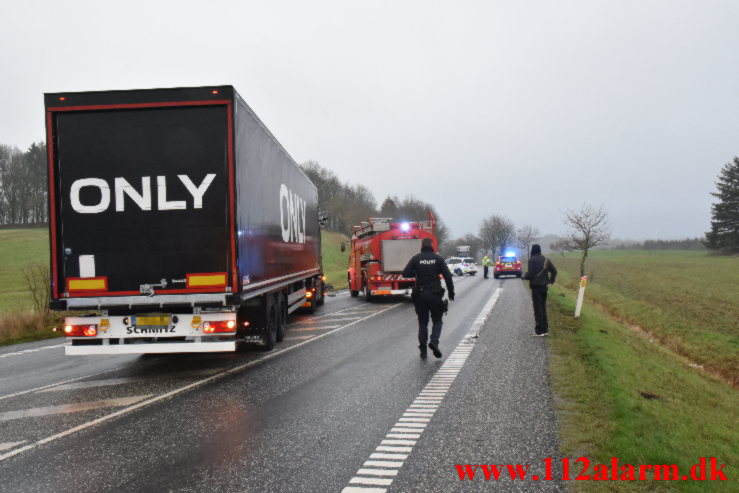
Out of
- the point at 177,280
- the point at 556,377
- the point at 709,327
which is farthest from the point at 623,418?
the point at 709,327

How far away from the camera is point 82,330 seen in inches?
320

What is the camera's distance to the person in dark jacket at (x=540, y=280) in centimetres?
1145

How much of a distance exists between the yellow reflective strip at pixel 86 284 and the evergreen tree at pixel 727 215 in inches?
3212

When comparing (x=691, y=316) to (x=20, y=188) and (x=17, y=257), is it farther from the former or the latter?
(x=20, y=188)

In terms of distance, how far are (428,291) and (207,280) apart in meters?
3.40

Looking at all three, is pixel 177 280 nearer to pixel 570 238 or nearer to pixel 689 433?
pixel 689 433

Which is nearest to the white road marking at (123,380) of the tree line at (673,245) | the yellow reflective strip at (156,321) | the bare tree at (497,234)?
the yellow reflective strip at (156,321)

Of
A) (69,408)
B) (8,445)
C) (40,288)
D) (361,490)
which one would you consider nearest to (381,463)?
(361,490)

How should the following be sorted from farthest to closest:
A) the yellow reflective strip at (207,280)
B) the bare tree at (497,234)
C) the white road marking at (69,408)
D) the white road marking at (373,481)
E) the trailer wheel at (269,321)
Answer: the bare tree at (497,234)
the trailer wheel at (269,321)
the yellow reflective strip at (207,280)
the white road marking at (69,408)
the white road marking at (373,481)

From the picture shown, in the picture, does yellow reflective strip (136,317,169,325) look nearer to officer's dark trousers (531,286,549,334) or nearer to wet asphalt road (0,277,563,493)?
wet asphalt road (0,277,563,493)

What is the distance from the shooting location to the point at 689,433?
5391mm

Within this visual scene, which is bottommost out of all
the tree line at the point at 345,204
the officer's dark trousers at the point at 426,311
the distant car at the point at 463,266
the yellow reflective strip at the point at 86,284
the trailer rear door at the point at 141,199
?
the distant car at the point at 463,266

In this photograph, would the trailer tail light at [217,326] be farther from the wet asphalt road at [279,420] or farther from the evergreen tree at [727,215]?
the evergreen tree at [727,215]

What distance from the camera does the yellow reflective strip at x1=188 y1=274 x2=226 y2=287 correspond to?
804cm
